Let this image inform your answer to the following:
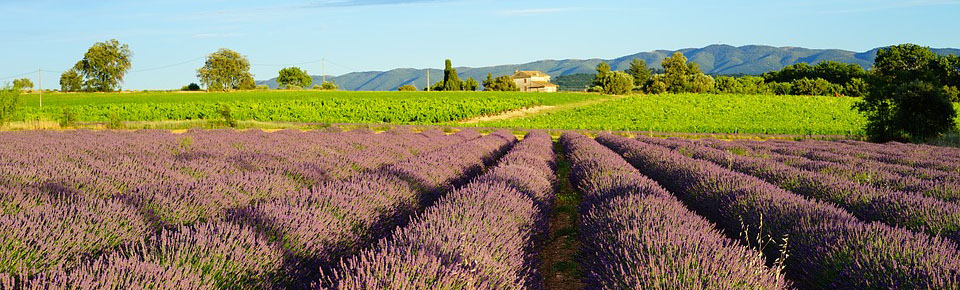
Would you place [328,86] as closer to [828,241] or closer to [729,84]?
[729,84]

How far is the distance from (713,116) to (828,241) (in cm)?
3880

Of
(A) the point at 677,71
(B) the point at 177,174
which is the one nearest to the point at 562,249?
(B) the point at 177,174

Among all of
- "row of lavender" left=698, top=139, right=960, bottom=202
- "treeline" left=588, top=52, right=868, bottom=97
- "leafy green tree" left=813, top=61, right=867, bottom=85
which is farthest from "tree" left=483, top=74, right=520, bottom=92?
"row of lavender" left=698, top=139, right=960, bottom=202

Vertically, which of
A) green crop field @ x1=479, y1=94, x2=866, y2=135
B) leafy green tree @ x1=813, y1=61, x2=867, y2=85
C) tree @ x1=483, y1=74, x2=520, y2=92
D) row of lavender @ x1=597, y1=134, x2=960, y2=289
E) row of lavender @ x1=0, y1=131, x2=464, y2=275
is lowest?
row of lavender @ x1=597, y1=134, x2=960, y2=289

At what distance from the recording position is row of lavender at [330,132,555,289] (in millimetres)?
2527

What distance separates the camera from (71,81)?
2837 inches

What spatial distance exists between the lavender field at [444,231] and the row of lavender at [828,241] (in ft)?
0.05

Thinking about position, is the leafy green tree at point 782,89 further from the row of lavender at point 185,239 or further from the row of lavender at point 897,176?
the row of lavender at point 185,239

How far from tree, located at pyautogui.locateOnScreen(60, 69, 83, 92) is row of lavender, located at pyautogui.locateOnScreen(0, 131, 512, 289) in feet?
270

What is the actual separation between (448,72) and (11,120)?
182 feet

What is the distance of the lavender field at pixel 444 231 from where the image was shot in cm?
269

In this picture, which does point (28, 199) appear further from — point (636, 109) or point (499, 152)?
point (636, 109)

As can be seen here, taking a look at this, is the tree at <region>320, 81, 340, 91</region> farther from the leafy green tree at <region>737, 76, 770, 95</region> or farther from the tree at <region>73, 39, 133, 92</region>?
the leafy green tree at <region>737, 76, 770, 95</region>

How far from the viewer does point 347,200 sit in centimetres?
440
